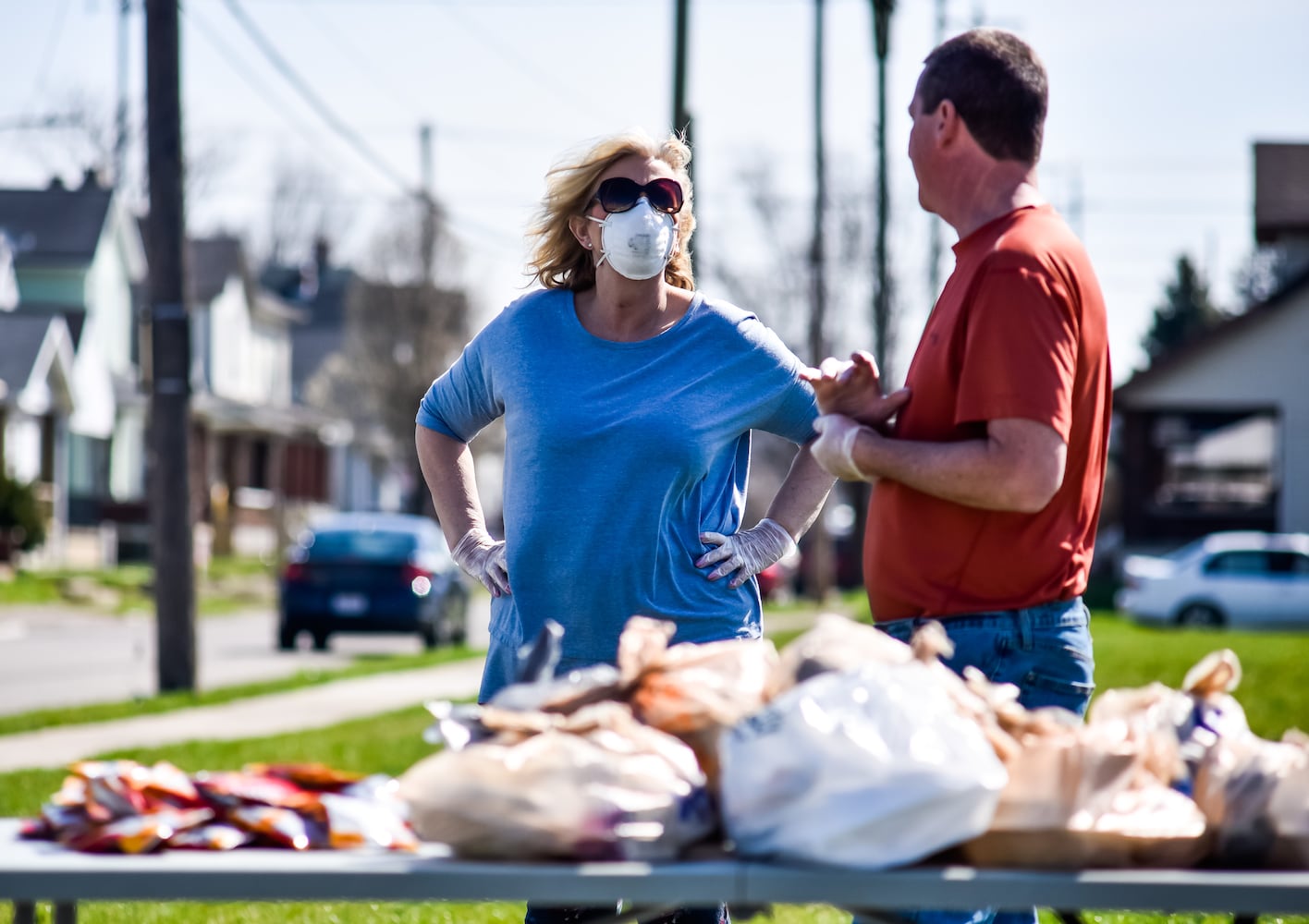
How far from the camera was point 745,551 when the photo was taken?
4055mm

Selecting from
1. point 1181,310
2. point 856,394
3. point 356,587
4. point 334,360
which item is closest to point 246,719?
point 356,587

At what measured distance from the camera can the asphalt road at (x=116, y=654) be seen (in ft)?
49.2

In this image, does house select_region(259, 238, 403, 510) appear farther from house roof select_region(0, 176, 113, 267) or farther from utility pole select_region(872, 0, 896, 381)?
utility pole select_region(872, 0, 896, 381)

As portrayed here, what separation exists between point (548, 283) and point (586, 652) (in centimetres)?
91

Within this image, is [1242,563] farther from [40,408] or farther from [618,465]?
[618,465]

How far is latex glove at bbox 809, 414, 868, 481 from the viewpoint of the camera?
3.00 m

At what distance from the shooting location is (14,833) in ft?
9.32

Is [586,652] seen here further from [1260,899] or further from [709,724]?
[1260,899]

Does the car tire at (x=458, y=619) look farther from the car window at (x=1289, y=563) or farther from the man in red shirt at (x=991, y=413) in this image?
the man in red shirt at (x=991, y=413)

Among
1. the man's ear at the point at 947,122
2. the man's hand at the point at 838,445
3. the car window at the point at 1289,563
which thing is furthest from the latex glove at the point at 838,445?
the car window at the point at 1289,563

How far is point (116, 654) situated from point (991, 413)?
58.9 ft

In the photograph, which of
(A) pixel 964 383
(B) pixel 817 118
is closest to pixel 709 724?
(A) pixel 964 383

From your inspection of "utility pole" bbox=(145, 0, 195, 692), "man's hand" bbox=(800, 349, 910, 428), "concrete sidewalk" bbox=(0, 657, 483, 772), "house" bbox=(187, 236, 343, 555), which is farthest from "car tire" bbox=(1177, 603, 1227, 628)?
"man's hand" bbox=(800, 349, 910, 428)

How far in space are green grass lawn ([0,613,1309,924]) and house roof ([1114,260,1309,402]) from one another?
1783 cm
